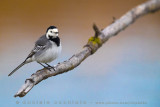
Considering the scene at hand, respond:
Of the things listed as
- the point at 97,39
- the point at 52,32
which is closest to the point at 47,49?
the point at 52,32

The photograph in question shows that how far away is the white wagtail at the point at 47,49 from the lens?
56.2 inches

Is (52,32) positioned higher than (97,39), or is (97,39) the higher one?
(52,32)

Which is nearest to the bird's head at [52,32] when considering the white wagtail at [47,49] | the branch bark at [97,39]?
the white wagtail at [47,49]

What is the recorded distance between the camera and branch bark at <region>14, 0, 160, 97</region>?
0.87m

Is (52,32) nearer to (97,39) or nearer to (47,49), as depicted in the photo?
(47,49)

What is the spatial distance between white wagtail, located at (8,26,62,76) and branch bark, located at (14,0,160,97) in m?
0.31

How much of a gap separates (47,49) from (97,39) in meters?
0.46

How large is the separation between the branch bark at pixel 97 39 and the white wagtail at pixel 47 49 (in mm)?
306

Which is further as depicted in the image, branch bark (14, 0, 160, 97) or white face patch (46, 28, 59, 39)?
white face patch (46, 28, 59, 39)

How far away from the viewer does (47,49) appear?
1.45m

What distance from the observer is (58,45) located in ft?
4.80

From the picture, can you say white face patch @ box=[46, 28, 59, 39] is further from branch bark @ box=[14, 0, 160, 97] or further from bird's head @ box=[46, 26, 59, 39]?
branch bark @ box=[14, 0, 160, 97]

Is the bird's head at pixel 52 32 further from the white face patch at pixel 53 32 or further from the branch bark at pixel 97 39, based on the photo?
the branch bark at pixel 97 39

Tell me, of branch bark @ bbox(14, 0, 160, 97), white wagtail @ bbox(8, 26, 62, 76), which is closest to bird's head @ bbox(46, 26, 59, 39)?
white wagtail @ bbox(8, 26, 62, 76)
